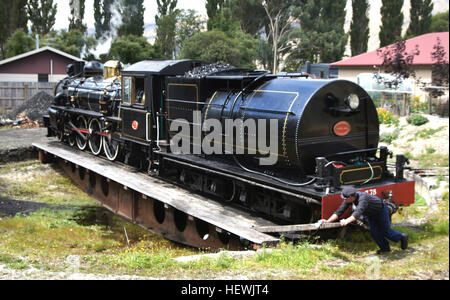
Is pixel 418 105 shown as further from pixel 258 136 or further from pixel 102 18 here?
pixel 102 18

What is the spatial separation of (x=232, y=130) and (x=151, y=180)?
3.48 metres

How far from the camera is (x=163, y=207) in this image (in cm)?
1130

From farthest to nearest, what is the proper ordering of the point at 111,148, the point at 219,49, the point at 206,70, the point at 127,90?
the point at 219,49
the point at 111,148
the point at 127,90
the point at 206,70

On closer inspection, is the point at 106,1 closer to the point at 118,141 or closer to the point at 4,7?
the point at 4,7

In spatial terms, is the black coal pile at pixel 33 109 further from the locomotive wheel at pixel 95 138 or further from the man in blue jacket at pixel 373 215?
the man in blue jacket at pixel 373 215

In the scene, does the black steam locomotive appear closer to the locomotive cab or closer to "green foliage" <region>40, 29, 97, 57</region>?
the locomotive cab

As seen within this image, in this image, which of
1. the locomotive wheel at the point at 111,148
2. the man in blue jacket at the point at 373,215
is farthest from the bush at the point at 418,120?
the man in blue jacket at the point at 373,215

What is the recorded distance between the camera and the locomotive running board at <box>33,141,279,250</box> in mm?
8617

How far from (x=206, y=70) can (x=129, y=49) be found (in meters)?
26.8

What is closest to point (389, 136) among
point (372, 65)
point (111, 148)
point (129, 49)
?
point (111, 148)

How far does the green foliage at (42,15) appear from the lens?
3367cm

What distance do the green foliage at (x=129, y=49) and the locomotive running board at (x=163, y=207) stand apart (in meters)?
21.3

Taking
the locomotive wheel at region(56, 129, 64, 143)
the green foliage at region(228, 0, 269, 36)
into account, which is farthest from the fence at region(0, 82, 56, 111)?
the green foliage at region(228, 0, 269, 36)

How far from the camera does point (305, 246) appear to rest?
23.7 feet
